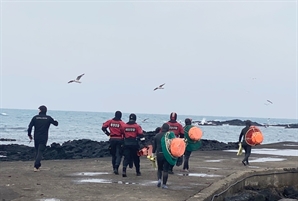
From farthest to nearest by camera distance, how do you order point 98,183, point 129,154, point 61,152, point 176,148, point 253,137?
point 61,152, point 253,137, point 129,154, point 98,183, point 176,148

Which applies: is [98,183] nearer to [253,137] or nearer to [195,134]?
[195,134]

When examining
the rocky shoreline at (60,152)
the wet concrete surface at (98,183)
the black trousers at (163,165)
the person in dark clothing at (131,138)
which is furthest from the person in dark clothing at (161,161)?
the rocky shoreline at (60,152)

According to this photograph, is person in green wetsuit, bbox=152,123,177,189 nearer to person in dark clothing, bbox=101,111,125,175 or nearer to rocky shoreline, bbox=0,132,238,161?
person in dark clothing, bbox=101,111,125,175

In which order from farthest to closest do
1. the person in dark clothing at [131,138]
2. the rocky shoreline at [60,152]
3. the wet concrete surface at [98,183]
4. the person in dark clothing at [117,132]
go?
1. the rocky shoreline at [60,152]
2. the person in dark clothing at [117,132]
3. the person in dark clothing at [131,138]
4. the wet concrete surface at [98,183]

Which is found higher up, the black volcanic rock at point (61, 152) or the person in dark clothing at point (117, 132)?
the person in dark clothing at point (117, 132)

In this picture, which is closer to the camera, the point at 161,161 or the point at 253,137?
the point at 161,161

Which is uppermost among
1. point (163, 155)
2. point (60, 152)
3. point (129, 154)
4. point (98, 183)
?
point (163, 155)

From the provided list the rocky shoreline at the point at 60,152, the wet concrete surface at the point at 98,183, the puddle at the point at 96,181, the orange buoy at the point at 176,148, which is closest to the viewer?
the wet concrete surface at the point at 98,183

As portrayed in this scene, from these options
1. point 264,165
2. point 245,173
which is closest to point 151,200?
point 245,173

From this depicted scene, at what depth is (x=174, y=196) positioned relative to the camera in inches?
446

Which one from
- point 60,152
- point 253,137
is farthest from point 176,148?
point 60,152

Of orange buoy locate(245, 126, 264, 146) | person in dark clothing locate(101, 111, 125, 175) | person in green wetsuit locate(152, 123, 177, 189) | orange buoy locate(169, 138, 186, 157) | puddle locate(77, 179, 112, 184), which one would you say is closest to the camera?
orange buoy locate(169, 138, 186, 157)

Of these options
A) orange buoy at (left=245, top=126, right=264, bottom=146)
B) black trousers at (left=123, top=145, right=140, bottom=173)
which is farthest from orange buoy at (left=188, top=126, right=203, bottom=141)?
orange buoy at (left=245, top=126, right=264, bottom=146)

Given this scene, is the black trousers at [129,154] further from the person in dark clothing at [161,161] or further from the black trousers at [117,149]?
the person in dark clothing at [161,161]
